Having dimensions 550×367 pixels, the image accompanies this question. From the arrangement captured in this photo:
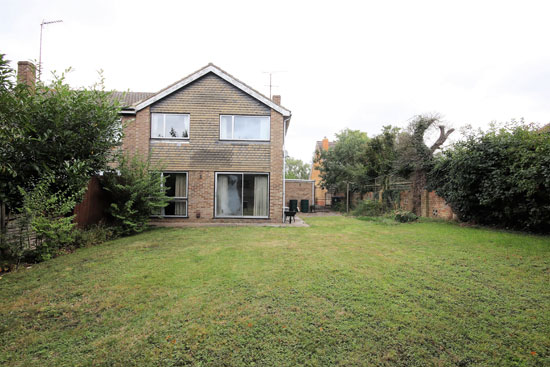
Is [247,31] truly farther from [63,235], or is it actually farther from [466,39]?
[63,235]

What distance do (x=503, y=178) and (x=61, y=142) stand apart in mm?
13004

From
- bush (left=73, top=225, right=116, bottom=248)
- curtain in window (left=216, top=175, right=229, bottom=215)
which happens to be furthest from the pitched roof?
bush (left=73, top=225, right=116, bottom=248)

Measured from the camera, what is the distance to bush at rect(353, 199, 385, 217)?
15387mm

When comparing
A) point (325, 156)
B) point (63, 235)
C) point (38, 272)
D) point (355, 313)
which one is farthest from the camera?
point (325, 156)

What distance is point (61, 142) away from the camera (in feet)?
21.7

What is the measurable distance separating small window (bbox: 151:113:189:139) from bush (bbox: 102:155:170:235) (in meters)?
2.90

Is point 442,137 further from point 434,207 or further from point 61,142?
point 61,142

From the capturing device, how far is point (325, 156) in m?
24.6

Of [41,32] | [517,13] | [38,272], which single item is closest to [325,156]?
[517,13]

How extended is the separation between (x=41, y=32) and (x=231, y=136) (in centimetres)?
1028

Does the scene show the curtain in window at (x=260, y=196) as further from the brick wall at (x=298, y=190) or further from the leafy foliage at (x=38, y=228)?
the brick wall at (x=298, y=190)

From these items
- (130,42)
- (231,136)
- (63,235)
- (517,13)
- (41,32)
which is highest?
(41,32)

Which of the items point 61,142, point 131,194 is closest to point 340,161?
point 131,194

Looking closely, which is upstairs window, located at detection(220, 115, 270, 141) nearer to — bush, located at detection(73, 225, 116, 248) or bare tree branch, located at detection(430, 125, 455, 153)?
bush, located at detection(73, 225, 116, 248)
